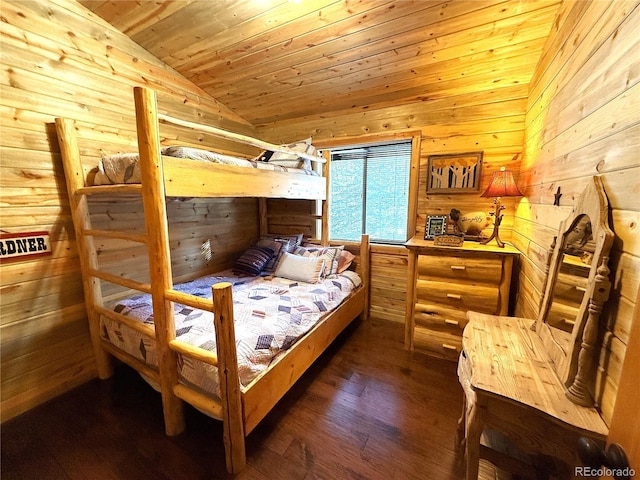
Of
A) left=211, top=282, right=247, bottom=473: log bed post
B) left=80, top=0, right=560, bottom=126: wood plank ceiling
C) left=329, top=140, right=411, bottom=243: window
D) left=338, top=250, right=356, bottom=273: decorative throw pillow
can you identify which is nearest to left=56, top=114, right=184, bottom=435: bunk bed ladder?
left=211, top=282, right=247, bottom=473: log bed post

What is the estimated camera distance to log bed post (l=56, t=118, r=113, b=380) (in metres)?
1.62

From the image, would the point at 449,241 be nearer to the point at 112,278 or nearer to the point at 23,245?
the point at 112,278

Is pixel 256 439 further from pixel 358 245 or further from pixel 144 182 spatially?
pixel 358 245

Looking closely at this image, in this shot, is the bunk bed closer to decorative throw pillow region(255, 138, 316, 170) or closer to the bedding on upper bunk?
the bedding on upper bunk

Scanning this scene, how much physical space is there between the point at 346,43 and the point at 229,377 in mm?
2261

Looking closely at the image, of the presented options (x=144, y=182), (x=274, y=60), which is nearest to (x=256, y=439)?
(x=144, y=182)

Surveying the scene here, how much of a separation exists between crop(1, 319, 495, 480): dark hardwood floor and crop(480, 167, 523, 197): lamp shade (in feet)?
4.60

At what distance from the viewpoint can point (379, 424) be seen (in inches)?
58.6

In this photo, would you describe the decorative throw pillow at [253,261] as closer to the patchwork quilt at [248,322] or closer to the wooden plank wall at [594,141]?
the patchwork quilt at [248,322]

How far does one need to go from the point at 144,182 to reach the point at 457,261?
82.3 inches

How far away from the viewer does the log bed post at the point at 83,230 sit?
5.31 feet

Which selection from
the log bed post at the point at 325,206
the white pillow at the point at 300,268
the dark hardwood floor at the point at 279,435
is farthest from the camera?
the log bed post at the point at 325,206

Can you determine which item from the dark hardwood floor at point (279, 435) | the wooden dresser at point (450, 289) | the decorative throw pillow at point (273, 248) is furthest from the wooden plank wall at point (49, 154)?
the wooden dresser at point (450, 289)

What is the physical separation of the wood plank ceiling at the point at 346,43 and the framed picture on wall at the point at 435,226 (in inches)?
43.3
